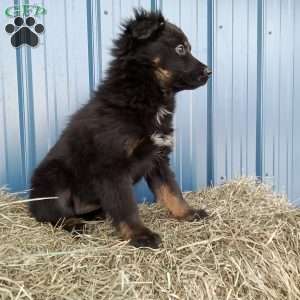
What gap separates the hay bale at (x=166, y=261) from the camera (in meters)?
2.10

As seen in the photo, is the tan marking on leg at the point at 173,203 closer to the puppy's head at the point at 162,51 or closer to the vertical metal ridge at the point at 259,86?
the puppy's head at the point at 162,51

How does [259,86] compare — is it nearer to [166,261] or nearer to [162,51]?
[162,51]

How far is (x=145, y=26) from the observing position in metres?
2.73

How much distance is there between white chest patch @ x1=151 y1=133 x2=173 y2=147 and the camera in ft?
9.29

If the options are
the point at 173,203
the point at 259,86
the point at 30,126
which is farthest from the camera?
the point at 259,86

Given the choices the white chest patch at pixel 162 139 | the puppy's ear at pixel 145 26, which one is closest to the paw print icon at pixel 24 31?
the puppy's ear at pixel 145 26

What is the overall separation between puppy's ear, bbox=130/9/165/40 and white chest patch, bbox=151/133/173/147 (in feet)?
2.01

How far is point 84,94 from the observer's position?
12.4 feet

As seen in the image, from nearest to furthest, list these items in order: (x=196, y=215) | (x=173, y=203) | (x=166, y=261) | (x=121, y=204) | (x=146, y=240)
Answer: (x=166, y=261), (x=146, y=240), (x=121, y=204), (x=196, y=215), (x=173, y=203)

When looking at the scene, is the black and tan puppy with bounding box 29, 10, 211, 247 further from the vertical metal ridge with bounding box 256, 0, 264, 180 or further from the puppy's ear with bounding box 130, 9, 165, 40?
the vertical metal ridge with bounding box 256, 0, 264, 180

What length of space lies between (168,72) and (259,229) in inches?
44.2

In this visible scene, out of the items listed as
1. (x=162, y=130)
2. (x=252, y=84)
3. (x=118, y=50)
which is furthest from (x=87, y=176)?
(x=252, y=84)

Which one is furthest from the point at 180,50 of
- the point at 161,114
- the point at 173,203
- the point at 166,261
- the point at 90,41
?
the point at 166,261

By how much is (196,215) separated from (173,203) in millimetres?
199
